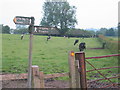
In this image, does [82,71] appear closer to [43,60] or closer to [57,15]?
[43,60]

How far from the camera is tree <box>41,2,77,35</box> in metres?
37.1

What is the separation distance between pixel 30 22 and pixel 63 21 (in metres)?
36.6

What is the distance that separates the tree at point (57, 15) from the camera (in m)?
37.1

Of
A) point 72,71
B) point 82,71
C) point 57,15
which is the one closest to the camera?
point 72,71

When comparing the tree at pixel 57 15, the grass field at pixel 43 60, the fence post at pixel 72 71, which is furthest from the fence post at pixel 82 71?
the tree at pixel 57 15

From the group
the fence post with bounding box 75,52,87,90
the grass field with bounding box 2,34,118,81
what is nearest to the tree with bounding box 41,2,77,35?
the grass field with bounding box 2,34,118,81

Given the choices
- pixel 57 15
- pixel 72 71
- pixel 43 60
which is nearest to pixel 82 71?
pixel 72 71

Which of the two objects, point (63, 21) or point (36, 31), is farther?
point (63, 21)

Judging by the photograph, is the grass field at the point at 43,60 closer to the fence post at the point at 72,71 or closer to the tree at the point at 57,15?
the fence post at the point at 72,71

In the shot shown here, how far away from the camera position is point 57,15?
127 ft

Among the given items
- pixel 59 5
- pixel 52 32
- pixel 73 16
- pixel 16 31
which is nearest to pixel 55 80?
pixel 52 32

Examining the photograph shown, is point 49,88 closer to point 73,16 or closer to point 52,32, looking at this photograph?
point 52,32

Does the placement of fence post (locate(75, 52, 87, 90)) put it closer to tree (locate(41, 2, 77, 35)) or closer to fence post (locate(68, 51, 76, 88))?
fence post (locate(68, 51, 76, 88))

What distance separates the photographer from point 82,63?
381cm
